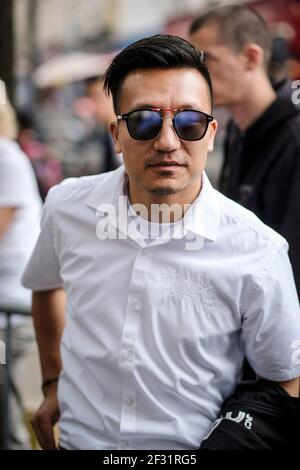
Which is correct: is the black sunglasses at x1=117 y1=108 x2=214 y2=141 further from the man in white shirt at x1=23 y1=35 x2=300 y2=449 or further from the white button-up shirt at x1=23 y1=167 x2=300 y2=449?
the white button-up shirt at x1=23 y1=167 x2=300 y2=449

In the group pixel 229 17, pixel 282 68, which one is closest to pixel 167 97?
pixel 229 17

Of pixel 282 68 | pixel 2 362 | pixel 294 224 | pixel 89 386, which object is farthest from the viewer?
pixel 282 68

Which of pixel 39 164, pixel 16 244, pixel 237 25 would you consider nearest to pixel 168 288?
pixel 237 25

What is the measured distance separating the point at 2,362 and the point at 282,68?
2374 millimetres

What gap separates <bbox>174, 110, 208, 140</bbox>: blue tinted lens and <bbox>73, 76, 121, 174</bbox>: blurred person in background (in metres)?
2.93

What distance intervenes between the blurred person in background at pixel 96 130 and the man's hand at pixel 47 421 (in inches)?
109

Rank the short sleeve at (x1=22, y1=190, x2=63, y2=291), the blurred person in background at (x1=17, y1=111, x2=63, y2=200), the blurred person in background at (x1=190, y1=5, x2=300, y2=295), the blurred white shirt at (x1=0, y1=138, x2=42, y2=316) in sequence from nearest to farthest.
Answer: the short sleeve at (x1=22, y1=190, x2=63, y2=291)
the blurred person in background at (x1=190, y1=5, x2=300, y2=295)
the blurred white shirt at (x1=0, y1=138, x2=42, y2=316)
the blurred person in background at (x1=17, y1=111, x2=63, y2=200)

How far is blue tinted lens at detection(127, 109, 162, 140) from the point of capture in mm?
2080

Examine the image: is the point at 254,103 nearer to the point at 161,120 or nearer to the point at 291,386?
the point at 161,120

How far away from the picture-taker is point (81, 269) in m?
2.31

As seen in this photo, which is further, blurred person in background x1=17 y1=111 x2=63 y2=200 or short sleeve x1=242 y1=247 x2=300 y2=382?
blurred person in background x1=17 y1=111 x2=63 y2=200

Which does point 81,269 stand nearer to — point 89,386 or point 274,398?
point 89,386

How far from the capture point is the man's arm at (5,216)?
402 centimetres

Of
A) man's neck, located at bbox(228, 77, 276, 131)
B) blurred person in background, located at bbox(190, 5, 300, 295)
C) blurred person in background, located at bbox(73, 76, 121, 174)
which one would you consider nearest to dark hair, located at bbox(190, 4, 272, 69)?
blurred person in background, located at bbox(190, 5, 300, 295)
